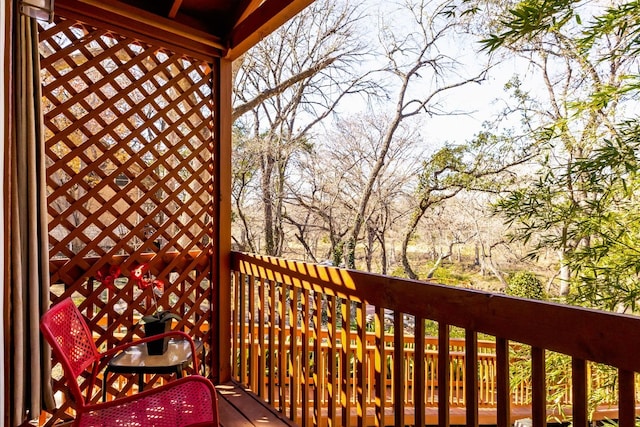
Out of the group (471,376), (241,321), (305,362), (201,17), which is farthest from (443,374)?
(201,17)

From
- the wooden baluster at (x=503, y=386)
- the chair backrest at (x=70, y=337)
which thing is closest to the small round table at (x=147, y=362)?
the chair backrest at (x=70, y=337)

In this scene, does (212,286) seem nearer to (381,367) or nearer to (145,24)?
(381,367)

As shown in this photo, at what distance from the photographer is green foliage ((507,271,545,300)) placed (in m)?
5.59

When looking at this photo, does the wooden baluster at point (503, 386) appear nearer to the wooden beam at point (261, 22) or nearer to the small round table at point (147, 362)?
the small round table at point (147, 362)

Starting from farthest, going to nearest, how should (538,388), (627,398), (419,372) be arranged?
(419,372)
(538,388)
(627,398)

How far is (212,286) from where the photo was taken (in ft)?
9.12

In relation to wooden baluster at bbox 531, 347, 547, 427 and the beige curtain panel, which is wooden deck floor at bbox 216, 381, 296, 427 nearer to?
the beige curtain panel

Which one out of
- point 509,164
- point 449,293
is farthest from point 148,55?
point 509,164

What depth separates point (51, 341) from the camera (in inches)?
54.9

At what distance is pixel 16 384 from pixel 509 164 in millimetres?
6147

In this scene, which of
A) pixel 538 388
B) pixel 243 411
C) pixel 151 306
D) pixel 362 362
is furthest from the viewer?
pixel 151 306

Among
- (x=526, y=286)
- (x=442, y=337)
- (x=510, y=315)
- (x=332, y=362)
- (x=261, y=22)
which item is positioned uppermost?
(x=261, y=22)

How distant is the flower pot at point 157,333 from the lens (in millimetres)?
1969

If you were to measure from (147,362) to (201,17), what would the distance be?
2.08 m
